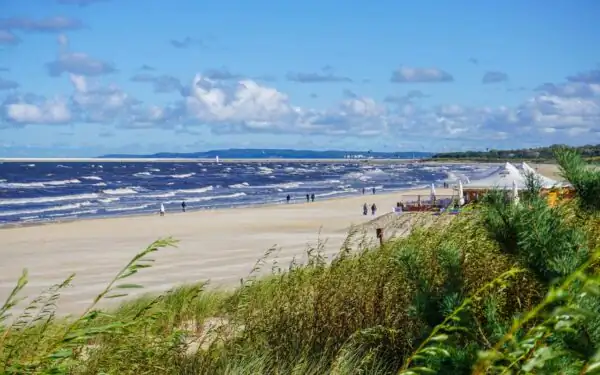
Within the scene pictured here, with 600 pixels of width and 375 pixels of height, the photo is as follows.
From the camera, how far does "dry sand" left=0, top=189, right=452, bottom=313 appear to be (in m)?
21.2

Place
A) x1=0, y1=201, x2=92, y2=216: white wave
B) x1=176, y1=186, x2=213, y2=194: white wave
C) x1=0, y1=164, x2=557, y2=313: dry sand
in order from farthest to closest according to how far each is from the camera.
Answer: x1=176, y1=186, x2=213, y2=194: white wave, x1=0, y1=201, x2=92, y2=216: white wave, x1=0, y1=164, x2=557, y2=313: dry sand

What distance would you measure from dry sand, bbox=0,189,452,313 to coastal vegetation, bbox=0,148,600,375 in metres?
9.21

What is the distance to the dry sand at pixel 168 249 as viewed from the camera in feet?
→ 69.5

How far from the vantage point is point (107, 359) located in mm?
4219

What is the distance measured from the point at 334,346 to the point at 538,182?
6.38 ft

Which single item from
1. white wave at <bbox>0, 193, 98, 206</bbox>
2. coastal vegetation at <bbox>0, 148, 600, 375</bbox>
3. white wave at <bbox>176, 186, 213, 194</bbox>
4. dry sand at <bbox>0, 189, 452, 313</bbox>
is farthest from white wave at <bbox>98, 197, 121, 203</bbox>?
coastal vegetation at <bbox>0, 148, 600, 375</bbox>

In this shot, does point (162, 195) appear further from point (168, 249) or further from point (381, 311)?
point (381, 311)

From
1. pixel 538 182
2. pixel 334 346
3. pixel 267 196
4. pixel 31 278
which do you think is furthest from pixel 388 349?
pixel 267 196

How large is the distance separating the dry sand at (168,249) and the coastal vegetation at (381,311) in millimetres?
9212

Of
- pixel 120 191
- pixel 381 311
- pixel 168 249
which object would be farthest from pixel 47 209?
pixel 381 311

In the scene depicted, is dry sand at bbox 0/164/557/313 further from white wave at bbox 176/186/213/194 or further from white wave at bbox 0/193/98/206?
white wave at bbox 176/186/213/194

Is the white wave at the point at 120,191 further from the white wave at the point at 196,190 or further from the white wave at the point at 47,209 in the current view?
the white wave at the point at 47,209

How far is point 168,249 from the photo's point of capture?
Answer: 1120 inches

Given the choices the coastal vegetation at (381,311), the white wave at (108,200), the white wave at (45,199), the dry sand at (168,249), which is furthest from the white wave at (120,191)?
the coastal vegetation at (381,311)
